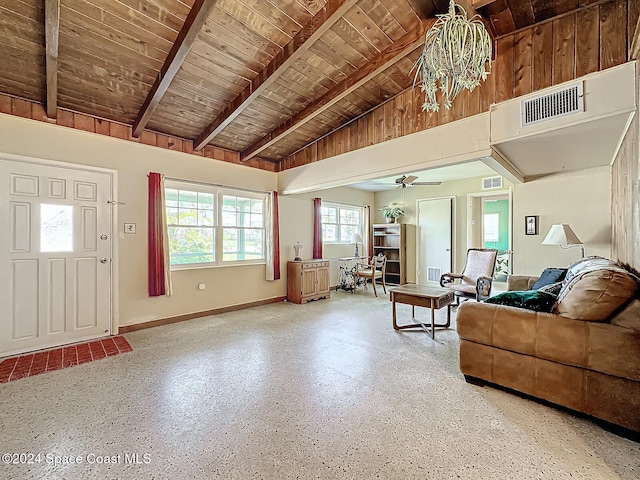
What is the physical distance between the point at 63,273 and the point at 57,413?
6.41 ft

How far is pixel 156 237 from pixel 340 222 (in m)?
4.26

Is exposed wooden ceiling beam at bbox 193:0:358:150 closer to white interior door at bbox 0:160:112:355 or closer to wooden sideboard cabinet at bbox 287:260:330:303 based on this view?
white interior door at bbox 0:160:112:355

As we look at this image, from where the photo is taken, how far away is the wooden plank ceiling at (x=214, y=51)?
235 cm

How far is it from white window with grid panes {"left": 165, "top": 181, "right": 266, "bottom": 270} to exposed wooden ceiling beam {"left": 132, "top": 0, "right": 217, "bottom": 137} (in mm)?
1193

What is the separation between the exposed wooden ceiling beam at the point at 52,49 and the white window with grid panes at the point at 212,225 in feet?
4.78

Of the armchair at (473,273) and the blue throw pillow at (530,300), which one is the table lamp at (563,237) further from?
the blue throw pillow at (530,300)

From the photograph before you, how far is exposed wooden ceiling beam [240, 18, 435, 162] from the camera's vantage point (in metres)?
2.75

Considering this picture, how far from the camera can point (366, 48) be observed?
300cm

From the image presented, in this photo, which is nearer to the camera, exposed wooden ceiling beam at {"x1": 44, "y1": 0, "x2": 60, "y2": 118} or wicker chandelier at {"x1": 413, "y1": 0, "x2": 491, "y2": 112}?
wicker chandelier at {"x1": 413, "y1": 0, "x2": 491, "y2": 112}

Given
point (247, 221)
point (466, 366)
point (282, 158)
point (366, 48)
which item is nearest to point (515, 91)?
point (366, 48)

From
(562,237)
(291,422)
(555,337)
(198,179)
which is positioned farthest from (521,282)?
(198,179)

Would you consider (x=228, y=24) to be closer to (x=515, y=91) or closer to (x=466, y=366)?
(x=515, y=91)

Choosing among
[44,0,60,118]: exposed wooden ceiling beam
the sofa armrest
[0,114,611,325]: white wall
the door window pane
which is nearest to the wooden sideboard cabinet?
[0,114,611,325]: white wall

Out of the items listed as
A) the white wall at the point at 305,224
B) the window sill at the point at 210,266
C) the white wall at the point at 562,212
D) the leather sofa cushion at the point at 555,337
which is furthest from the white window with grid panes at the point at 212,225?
the white wall at the point at 562,212
